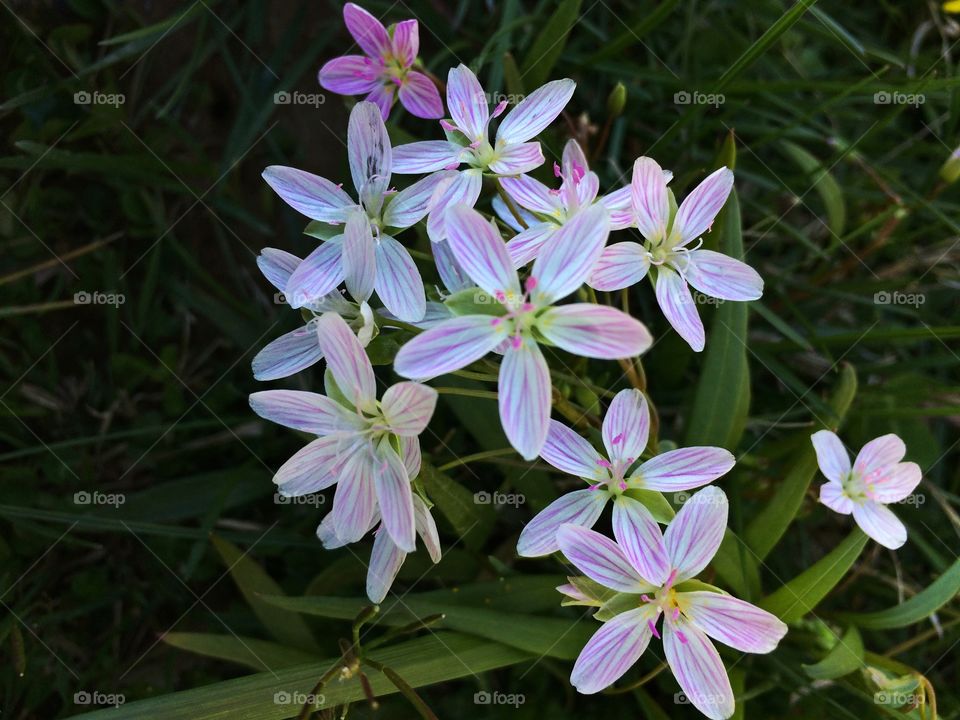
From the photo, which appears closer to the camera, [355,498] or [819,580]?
[355,498]

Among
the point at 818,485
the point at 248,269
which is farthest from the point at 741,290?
the point at 248,269

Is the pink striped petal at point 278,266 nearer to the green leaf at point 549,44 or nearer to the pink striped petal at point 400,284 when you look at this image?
the pink striped petal at point 400,284

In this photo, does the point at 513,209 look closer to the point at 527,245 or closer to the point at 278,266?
the point at 527,245

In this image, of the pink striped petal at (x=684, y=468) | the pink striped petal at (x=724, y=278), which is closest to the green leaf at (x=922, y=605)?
the pink striped petal at (x=684, y=468)

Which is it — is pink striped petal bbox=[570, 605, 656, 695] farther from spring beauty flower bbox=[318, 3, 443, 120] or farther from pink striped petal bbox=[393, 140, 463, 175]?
spring beauty flower bbox=[318, 3, 443, 120]

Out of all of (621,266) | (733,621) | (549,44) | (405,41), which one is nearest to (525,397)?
(621,266)
